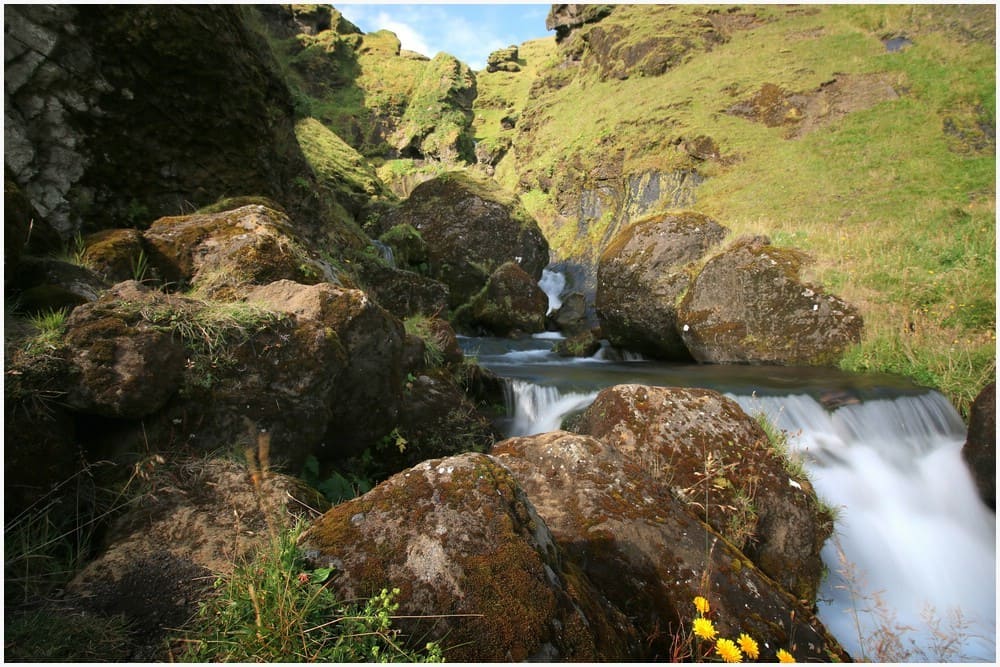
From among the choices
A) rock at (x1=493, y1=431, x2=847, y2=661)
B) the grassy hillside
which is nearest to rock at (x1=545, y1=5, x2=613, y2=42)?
the grassy hillside

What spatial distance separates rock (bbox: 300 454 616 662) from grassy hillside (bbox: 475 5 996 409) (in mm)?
7689

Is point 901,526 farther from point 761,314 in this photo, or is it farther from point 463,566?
point 463,566

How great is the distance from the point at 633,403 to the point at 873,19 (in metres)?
31.1

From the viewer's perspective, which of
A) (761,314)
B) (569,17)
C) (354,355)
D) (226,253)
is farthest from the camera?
(569,17)

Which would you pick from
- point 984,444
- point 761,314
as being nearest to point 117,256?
point 984,444

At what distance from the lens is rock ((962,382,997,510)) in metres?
5.00

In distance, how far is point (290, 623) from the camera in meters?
1.55

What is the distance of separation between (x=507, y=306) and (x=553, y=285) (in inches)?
300

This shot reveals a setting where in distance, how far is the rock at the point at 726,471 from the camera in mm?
3748

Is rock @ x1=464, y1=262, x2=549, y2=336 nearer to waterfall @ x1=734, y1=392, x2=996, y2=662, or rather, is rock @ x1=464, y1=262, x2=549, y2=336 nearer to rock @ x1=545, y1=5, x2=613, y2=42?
waterfall @ x1=734, y1=392, x2=996, y2=662

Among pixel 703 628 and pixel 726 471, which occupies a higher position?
pixel 703 628

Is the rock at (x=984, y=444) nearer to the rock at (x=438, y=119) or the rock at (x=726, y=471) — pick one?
the rock at (x=726, y=471)

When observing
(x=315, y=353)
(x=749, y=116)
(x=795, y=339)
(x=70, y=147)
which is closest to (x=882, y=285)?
(x=795, y=339)

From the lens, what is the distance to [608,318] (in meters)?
11.7
